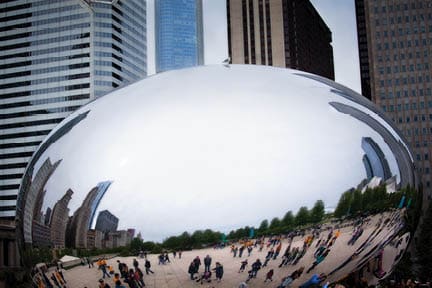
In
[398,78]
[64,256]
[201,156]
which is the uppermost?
[398,78]

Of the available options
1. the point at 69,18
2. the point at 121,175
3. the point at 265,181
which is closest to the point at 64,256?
the point at 121,175

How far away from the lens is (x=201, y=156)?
5.92m

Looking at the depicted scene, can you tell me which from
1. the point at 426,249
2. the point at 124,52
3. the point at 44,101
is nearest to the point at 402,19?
the point at 124,52

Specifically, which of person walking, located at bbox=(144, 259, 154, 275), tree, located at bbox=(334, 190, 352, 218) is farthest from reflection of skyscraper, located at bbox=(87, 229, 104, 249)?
tree, located at bbox=(334, 190, 352, 218)

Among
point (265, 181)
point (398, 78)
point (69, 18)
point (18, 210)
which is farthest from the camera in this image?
point (69, 18)

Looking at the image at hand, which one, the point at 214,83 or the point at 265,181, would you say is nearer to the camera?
the point at 265,181

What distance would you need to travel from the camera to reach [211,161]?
590 cm

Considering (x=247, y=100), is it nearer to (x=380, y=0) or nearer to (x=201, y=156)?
(x=201, y=156)

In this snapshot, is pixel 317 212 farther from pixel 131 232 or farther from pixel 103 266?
pixel 103 266

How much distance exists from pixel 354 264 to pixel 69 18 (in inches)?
4387

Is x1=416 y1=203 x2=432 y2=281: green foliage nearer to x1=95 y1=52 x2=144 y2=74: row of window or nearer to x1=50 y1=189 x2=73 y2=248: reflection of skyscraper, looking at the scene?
x1=50 y1=189 x2=73 y2=248: reflection of skyscraper

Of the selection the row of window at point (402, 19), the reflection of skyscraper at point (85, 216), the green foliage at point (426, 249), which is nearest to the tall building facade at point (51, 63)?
the row of window at point (402, 19)

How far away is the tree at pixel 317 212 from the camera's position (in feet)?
19.9

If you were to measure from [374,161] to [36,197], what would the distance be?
3795 mm
